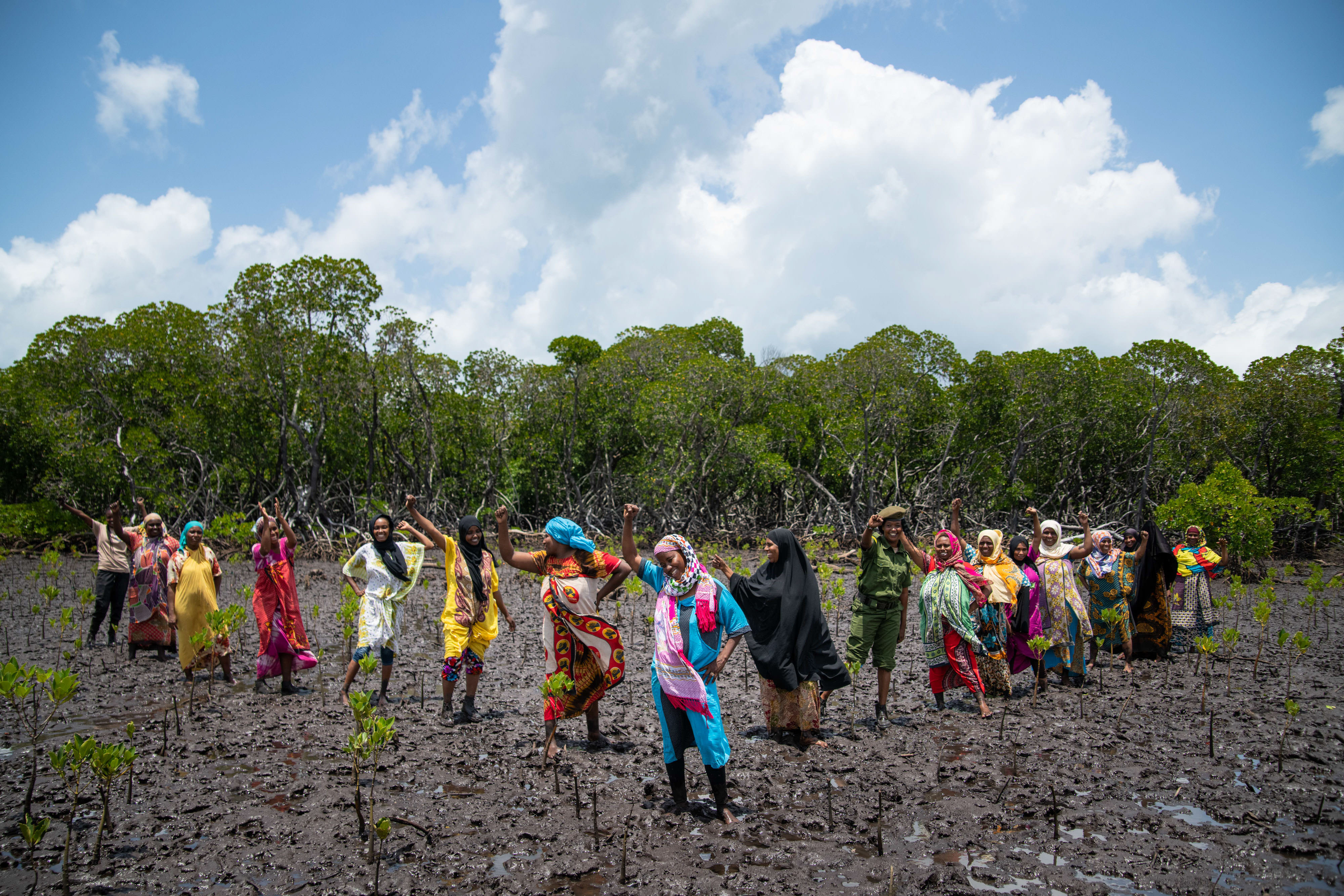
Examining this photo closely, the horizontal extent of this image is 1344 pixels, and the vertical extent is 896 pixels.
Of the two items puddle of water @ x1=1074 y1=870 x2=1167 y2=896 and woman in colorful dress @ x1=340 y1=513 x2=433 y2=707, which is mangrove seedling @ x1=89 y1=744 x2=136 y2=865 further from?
puddle of water @ x1=1074 y1=870 x2=1167 y2=896

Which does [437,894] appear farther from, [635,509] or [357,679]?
[357,679]

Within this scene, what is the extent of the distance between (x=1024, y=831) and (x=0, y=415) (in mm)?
24073

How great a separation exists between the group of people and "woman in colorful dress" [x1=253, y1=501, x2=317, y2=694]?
15 millimetres

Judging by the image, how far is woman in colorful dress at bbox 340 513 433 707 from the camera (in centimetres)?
527

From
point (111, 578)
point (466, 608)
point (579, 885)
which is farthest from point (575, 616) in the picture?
point (111, 578)

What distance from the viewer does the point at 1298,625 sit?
31.2ft

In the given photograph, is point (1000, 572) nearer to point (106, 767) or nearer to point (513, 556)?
point (513, 556)

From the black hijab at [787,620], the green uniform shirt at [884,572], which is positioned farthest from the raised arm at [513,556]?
the green uniform shirt at [884,572]

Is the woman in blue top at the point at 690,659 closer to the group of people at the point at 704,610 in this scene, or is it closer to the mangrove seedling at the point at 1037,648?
the group of people at the point at 704,610

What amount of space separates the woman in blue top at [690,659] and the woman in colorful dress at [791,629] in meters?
0.76

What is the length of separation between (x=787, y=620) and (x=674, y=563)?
1259mm

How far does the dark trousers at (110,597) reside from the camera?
7.38 metres

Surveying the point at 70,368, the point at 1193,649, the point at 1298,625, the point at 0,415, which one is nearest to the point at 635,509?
the point at 1193,649

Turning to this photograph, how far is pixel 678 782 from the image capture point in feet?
12.4
